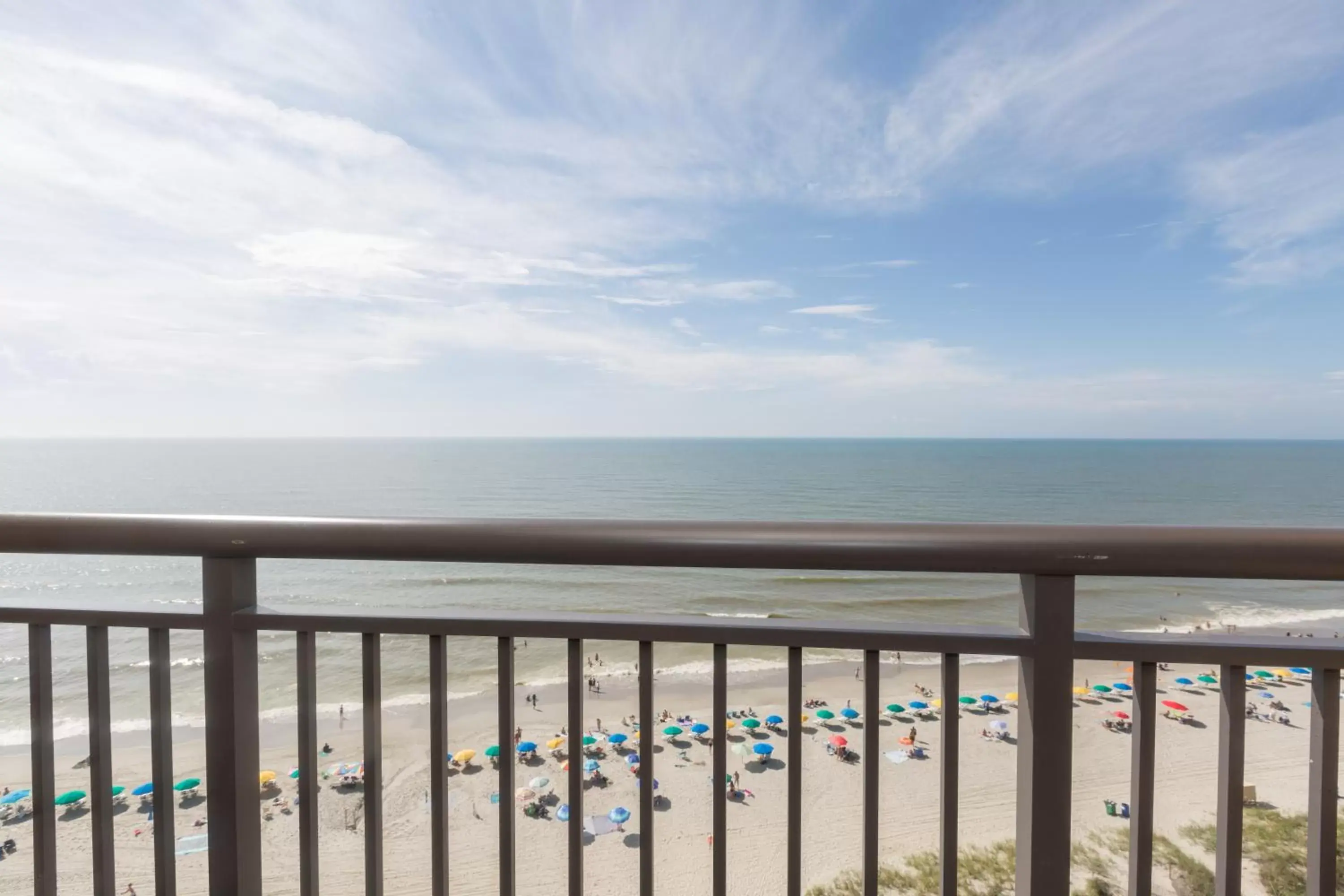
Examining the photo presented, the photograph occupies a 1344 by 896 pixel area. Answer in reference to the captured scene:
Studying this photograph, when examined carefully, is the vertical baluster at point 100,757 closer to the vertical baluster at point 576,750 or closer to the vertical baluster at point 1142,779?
Answer: the vertical baluster at point 576,750

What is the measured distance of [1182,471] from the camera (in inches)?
1646

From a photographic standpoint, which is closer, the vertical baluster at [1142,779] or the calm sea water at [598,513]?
the vertical baluster at [1142,779]

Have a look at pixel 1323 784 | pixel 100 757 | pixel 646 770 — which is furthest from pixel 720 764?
pixel 100 757

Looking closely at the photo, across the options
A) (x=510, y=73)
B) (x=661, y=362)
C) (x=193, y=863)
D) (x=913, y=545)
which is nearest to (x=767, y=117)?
(x=510, y=73)

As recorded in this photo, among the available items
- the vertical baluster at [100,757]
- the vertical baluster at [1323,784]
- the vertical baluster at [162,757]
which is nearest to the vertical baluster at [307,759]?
the vertical baluster at [162,757]

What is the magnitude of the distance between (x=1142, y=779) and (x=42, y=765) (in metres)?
1.61

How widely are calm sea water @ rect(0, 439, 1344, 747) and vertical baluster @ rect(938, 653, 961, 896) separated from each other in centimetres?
51

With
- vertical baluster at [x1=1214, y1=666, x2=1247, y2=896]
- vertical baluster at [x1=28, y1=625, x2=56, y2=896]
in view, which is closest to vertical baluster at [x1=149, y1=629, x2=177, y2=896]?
vertical baluster at [x1=28, y1=625, x2=56, y2=896]

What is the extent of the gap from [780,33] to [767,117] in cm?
340

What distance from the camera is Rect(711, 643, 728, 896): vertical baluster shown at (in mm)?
845

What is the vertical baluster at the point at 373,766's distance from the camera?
91 centimetres

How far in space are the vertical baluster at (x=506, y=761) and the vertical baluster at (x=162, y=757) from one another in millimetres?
446

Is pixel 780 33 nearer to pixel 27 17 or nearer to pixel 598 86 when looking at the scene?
pixel 598 86

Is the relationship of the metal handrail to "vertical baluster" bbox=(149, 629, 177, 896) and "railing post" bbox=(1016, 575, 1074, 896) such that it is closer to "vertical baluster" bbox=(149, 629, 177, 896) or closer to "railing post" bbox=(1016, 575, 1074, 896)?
"railing post" bbox=(1016, 575, 1074, 896)
